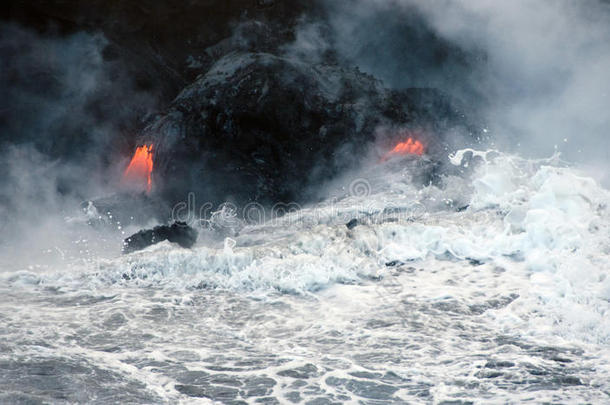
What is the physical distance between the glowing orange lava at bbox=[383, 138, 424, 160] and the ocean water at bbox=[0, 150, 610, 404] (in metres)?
6.46

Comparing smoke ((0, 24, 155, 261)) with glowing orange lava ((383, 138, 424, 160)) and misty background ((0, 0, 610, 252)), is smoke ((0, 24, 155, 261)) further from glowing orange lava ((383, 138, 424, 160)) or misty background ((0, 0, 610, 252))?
glowing orange lava ((383, 138, 424, 160))

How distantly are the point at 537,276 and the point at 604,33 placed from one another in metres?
15.6

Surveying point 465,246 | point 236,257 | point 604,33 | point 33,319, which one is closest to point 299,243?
point 236,257

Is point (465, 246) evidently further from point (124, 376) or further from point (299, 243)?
point (124, 376)

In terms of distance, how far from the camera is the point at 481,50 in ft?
69.7

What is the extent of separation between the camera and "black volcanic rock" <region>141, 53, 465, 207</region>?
15.8 metres

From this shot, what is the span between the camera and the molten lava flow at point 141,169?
53.1 ft

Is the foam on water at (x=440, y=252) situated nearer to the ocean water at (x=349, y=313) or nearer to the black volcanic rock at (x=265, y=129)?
the ocean water at (x=349, y=313)

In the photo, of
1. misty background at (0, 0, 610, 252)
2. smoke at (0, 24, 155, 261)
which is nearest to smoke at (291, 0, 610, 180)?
misty background at (0, 0, 610, 252)

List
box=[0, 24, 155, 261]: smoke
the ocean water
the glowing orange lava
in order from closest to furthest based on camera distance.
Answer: the ocean water → box=[0, 24, 155, 261]: smoke → the glowing orange lava

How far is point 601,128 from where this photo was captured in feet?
59.6

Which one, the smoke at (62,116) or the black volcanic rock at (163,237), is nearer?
the black volcanic rock at (163,237)

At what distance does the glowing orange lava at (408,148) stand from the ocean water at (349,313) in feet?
21.2

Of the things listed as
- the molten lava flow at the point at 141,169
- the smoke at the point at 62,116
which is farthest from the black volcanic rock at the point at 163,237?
the molten lava flow at the point at 141,169
